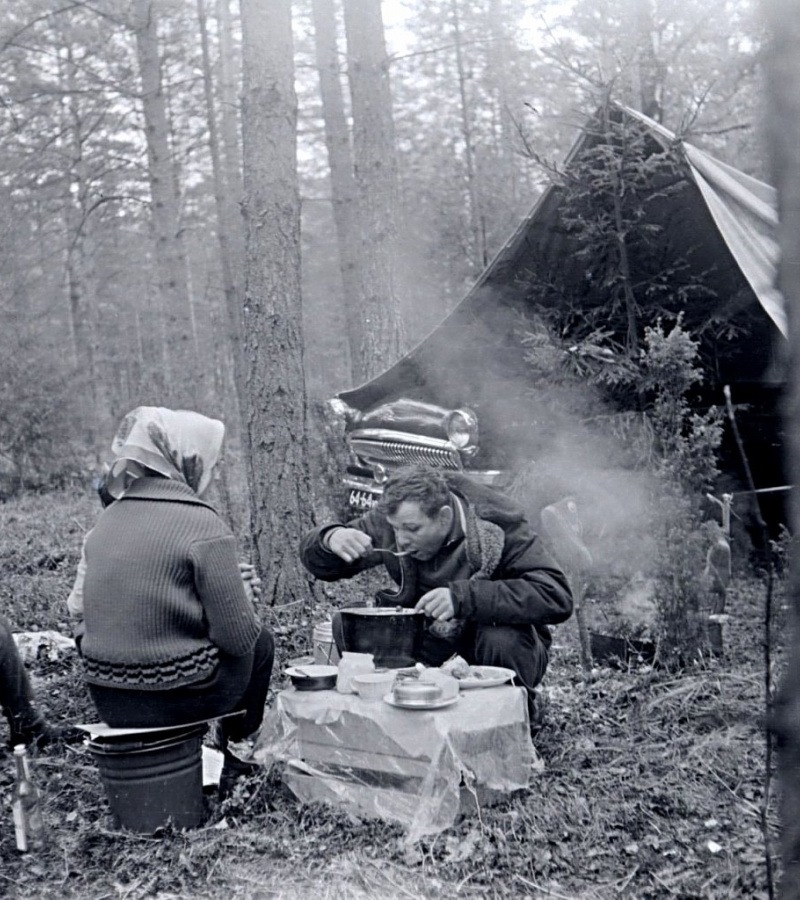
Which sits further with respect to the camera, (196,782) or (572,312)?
(572,312)

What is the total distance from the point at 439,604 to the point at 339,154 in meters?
10.6

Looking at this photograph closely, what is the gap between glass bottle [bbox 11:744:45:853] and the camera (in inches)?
134

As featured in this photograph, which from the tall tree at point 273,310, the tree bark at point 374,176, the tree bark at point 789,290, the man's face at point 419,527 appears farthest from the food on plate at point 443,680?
the tree bark at point 374,176

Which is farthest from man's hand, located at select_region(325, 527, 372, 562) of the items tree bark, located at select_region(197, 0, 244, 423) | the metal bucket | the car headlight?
tree bark, located at select_region(197, 0, 244, 423)

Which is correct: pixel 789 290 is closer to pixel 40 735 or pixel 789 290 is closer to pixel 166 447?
pixel 166 447

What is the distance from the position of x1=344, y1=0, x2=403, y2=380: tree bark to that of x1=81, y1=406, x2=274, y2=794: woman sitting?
17.6 ft

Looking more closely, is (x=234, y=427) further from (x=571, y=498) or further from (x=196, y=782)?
(x=196, y=782)

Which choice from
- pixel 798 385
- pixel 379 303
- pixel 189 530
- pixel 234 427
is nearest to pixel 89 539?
pixel 189 530

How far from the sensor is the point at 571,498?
675 cm

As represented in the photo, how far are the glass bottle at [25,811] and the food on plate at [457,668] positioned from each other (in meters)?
1.58

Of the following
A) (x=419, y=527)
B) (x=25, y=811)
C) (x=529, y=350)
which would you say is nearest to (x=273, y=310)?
(x=529, y=350)

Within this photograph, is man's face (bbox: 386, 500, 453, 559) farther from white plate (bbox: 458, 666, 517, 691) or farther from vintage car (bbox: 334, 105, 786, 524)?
vintage car (bbox: 334, 105, 786, 524)

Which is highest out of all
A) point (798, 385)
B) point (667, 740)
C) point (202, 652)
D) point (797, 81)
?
point (797, 81)

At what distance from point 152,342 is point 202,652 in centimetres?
2406
